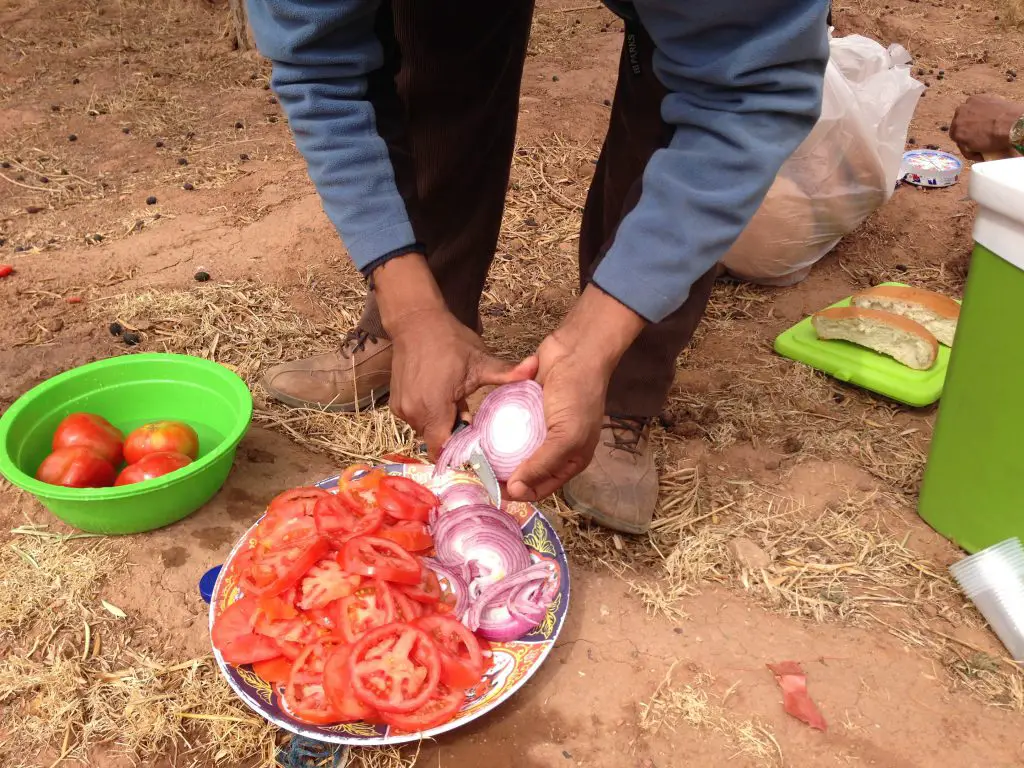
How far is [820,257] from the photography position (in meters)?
3.87

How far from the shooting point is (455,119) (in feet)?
7.82

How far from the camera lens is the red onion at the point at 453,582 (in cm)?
195

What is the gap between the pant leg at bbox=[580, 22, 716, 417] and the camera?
6.73 ft

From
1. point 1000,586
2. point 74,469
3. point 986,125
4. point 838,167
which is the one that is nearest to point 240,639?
point 74,469

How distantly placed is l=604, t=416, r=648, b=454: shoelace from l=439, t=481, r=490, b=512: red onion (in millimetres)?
582

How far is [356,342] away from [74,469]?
39.0 inches

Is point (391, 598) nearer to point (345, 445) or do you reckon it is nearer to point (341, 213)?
point (341, 213)

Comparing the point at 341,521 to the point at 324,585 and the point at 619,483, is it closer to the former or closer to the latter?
the point at 324,585

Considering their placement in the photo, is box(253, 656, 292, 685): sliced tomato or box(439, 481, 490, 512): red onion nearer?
box(253, 656, 292, 685): sliced tomato

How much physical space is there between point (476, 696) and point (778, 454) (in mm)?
1495

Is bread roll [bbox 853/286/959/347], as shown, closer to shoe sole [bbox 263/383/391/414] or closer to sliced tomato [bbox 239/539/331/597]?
shoe sole [bbox 263/383/391/414]

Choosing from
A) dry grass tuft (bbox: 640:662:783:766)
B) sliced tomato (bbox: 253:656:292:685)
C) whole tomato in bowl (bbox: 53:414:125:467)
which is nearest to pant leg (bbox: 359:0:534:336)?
whole tomato in bowl (bbox: 53:414:125:467)

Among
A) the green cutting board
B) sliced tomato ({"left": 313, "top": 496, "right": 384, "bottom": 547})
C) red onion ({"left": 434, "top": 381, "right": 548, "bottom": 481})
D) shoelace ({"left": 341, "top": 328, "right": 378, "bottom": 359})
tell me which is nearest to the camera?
red onion ({"left": 434, "top": 381, "right": 548, "bottom": 481})

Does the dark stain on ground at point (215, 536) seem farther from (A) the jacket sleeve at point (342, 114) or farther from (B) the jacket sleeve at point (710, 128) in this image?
(B) the jacket sleeve at point (710, 128)
